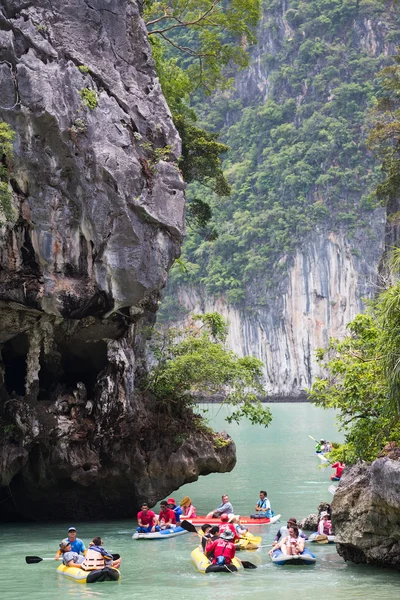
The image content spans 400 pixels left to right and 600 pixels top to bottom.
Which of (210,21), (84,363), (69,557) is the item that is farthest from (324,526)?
(210,21)

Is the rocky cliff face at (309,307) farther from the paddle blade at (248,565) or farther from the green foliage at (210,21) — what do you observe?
the paddle blade at (248,565)

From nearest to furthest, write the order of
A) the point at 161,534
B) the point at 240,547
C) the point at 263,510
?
the point at 240,547, the point at 161,534, the point at 263,510

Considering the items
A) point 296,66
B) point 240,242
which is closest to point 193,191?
point 240,242

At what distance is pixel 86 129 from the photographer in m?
17.8

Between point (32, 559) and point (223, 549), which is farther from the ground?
point (223, 549)

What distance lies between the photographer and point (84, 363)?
2062cm

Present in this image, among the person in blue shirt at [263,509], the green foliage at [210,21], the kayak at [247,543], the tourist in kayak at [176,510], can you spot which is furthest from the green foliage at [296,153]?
the kayak at [247,543]

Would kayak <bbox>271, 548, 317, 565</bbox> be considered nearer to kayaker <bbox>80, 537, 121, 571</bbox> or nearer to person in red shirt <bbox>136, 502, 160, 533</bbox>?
kayaker <bbox>80, 537, 121, 571</bbox>

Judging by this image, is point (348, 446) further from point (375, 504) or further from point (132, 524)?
point (132, 524)

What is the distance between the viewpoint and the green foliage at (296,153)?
233 feet

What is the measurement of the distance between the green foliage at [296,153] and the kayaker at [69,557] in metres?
58.1

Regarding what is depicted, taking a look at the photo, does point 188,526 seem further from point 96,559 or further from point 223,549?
point 96,559

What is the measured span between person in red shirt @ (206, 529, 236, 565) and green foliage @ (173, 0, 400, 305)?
57.8m

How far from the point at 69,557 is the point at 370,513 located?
4.81m
